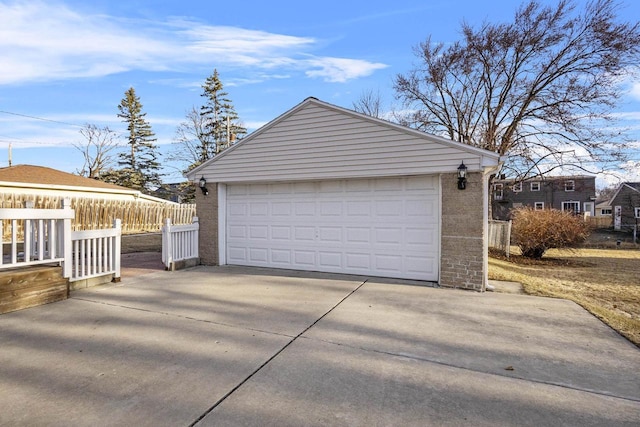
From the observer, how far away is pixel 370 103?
72.6 feet

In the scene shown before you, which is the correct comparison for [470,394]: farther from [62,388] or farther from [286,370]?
[62,388]

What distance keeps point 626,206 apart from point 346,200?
1668 inches

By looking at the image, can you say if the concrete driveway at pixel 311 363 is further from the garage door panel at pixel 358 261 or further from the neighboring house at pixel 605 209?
the neighboring house at pixel 605 209

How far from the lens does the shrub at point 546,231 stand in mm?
11797

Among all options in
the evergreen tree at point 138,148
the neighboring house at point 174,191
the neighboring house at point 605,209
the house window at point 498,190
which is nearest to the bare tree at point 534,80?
the house window at point 498,190

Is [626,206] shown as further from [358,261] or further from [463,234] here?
[358,261]

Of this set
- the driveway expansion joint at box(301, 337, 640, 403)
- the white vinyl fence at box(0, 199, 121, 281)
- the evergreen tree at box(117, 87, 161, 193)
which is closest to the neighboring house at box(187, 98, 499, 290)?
the white vinyl fence at box(0, 199, 121, 281)

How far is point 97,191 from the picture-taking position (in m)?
19.5

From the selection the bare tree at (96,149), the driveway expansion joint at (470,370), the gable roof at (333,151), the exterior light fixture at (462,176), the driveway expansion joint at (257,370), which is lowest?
the driveway expansion joint at (470,370)

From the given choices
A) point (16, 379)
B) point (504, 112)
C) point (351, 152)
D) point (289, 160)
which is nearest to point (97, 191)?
point (289, 160)

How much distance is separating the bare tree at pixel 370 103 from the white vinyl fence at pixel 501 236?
11.7 m

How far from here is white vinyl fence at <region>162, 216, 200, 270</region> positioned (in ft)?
25.1

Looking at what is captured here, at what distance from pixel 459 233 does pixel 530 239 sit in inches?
309

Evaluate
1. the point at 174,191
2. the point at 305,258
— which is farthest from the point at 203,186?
the point at 174,191
